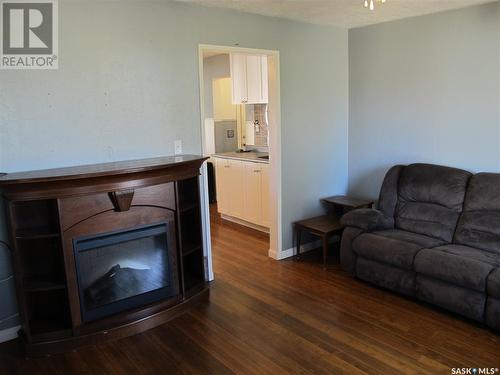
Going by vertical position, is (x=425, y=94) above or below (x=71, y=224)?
above

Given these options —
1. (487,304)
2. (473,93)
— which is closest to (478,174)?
(473,93)

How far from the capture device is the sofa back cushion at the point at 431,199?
3.63 m

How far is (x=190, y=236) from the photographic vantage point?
3.63m

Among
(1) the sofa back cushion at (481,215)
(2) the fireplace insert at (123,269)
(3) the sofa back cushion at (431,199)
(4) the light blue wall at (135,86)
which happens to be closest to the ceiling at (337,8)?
(4) the light blue wall at (135,86)

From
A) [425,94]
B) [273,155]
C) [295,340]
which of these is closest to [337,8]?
[425,94]

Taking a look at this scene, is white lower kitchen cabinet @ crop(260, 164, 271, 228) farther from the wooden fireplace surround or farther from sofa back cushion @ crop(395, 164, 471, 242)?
the wooden fireplace surround

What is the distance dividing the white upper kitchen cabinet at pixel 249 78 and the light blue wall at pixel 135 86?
973 millimetres

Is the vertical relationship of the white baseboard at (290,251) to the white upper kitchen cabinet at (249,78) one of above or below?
below

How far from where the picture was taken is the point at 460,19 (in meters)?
3.72

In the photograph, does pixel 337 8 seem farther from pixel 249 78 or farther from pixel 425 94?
pixel 249 78

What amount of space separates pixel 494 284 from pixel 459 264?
0.87 ft

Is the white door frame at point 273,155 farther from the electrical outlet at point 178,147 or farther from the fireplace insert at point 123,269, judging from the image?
the fireplace insert at point 123,269

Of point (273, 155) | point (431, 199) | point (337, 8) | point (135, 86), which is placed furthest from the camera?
point (273, 155)

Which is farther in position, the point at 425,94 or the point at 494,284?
the point at 425,94
